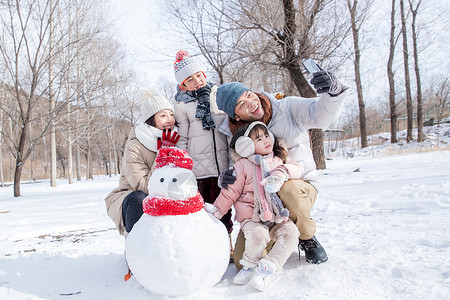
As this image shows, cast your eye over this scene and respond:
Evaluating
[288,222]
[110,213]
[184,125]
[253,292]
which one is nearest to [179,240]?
[253,292]

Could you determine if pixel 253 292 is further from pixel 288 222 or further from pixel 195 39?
pixel 195 39

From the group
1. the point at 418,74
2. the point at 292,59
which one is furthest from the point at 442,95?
the point at 292,59

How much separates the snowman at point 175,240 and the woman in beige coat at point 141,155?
470mm

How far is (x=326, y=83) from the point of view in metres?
1.80

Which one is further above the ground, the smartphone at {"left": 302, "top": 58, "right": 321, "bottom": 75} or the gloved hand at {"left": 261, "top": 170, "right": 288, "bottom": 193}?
the smartphone at {"left": 302, "top": 58, "right": 321, "bottom": 75}

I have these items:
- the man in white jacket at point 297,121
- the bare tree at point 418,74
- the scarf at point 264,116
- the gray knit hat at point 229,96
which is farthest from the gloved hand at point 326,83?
the bare tree at point 418,74

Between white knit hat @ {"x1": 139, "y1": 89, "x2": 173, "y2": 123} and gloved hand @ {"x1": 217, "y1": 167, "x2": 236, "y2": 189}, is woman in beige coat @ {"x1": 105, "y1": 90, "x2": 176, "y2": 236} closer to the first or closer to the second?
white knit hat @ {"x1": 139, "y1": 89, "x2": 173, "y2": 123}

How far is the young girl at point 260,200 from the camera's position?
169 cm

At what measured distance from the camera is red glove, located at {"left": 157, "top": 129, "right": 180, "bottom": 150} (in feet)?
6.63

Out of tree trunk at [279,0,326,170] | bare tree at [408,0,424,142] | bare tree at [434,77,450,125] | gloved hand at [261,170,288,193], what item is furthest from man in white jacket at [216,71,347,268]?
bare tree at [434,77,450,125]

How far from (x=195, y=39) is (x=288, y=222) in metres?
7.49

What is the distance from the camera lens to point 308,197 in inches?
75.2

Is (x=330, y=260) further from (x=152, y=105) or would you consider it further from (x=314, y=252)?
Result: (x=152, y=105)

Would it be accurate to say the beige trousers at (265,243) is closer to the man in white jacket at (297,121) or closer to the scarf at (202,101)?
the man in white jacket at (297,121)
